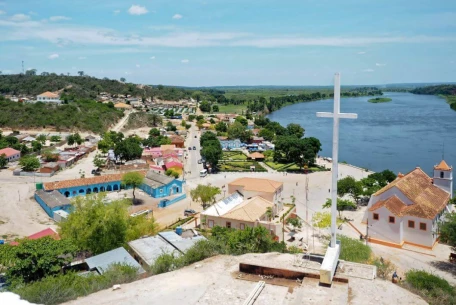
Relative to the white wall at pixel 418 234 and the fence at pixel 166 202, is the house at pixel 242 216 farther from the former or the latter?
the white wall at pixel 418 234

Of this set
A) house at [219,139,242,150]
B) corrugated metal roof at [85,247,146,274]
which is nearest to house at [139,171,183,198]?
corrugated metal roof at [85,247,146,274]

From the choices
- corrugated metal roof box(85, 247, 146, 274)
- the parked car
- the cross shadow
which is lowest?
the cross shadow

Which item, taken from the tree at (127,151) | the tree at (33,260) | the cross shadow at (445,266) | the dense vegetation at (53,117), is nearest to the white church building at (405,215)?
the cross shadow at (445,266)

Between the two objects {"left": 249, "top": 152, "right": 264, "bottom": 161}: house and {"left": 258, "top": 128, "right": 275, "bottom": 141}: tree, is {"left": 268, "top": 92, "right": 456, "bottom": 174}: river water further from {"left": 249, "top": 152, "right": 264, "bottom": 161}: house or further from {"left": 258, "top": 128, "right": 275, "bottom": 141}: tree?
{"left": 249, "top": 152, "right": 264, "bottom": 161}: house

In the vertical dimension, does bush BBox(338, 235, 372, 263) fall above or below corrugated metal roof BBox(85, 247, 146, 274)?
below

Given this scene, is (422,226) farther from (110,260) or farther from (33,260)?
(33,260)
